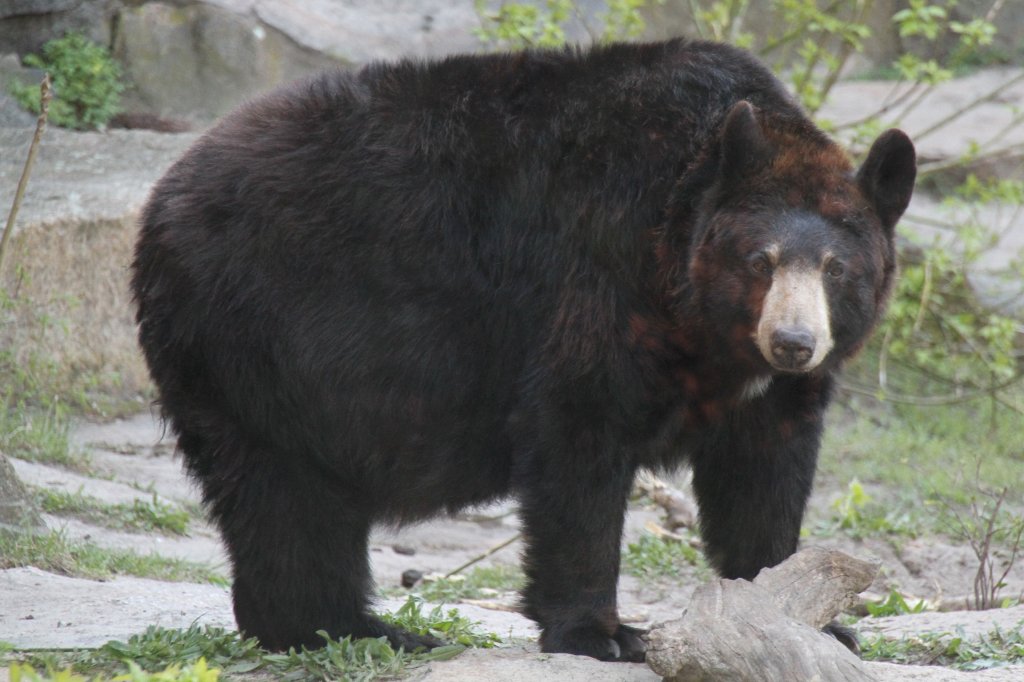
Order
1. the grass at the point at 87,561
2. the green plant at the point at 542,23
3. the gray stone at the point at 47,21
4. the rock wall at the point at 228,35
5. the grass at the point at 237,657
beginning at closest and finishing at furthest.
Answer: the grass at the point at 237,657, the grass at the point at 87,561, the green plant at the point at 542,23, the gray stone at the point at 47,21, the rock wall at the point at 228,35

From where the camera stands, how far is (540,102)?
466 centimetres

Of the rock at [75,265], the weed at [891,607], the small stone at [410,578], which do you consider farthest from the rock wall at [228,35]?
the weed at [891,607]

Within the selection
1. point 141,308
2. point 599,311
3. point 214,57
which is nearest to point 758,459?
point 599,311

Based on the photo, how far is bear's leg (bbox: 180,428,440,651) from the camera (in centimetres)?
464

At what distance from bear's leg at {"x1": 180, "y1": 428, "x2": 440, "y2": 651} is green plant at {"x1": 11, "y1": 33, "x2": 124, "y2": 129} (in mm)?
7136

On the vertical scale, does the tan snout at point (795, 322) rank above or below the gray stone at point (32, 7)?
below

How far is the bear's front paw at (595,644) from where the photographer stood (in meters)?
4.38

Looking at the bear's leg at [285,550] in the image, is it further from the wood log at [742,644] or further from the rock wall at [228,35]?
the rock wall at [228,35]

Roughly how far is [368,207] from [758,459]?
1.68 m

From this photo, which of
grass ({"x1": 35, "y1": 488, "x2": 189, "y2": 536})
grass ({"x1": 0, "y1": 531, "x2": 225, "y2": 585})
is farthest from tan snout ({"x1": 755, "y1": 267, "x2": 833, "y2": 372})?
grass ({"x1": 35, "y1": 488, "x2": 189, "y2": 536})

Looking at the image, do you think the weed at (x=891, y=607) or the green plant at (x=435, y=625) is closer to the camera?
the green plant at (x=435, y=625)

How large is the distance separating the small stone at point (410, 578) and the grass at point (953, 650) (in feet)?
9.87

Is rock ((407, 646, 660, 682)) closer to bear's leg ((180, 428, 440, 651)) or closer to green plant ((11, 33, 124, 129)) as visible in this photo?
bear's leg ((180, 428, 440, 651))

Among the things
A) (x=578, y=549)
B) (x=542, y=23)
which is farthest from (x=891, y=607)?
(x=542, y=23)
